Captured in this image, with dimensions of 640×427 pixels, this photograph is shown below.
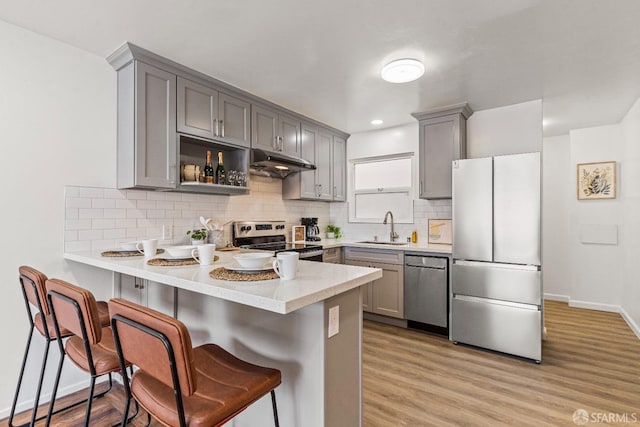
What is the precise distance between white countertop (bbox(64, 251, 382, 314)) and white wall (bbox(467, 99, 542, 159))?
282 centimetres

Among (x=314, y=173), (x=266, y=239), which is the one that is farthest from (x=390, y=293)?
(x=314, y=173)

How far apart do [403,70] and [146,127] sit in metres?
2.01

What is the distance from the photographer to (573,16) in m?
1.95

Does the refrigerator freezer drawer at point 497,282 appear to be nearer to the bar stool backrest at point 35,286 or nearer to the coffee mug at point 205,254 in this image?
the coffee mug at point 205,254

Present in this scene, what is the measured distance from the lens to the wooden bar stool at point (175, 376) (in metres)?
0.97

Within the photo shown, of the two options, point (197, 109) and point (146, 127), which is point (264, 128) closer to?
point (197, 109)

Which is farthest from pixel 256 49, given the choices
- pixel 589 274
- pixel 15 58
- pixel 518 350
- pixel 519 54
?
pixel 589 274

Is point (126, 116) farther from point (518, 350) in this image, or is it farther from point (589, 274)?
point (589, 274)

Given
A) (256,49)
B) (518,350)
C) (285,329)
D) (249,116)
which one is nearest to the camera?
(285,329)

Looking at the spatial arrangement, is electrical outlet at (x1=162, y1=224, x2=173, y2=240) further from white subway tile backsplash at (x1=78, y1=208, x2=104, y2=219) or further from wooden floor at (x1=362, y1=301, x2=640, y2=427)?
wooden floor at (x1=362, y1=301, x2=640, y2=427)

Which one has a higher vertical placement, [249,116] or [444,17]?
[444,17]

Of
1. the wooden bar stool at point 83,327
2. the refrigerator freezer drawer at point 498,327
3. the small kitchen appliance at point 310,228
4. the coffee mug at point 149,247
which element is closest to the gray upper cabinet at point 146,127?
the coffee mug at point 149,247

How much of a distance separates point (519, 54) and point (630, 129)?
7.83 feet

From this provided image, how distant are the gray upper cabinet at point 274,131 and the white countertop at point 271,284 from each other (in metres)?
1.84
